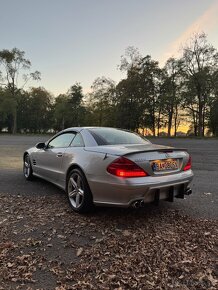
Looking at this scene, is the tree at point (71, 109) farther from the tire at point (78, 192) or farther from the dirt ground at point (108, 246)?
the dirt ground at point (108, 246)

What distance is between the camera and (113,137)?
5.11 m

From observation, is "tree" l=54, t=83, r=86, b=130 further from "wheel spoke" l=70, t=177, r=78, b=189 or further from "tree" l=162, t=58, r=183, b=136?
"wheel spoke" l=70, t=177, r=78, b=189

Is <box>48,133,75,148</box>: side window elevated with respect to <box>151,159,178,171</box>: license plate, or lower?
elevated

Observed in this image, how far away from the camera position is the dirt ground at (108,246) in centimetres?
283

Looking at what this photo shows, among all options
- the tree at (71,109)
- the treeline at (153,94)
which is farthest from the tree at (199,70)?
the tree at (71,109)

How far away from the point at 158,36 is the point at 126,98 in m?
39.5

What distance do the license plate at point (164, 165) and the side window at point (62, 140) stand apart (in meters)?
1.95

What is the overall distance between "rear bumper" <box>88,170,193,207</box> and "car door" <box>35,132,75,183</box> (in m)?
1.37

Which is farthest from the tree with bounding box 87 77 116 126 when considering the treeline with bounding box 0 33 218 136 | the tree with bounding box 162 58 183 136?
the tree with bounding box 162 58 183 136

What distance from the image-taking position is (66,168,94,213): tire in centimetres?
439

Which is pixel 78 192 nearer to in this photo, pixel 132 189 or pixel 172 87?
pixel 132 189

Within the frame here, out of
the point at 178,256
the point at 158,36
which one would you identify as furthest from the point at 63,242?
the point at 158,36

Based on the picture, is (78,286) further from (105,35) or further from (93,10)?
(105,35)

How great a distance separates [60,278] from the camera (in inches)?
A: 113
